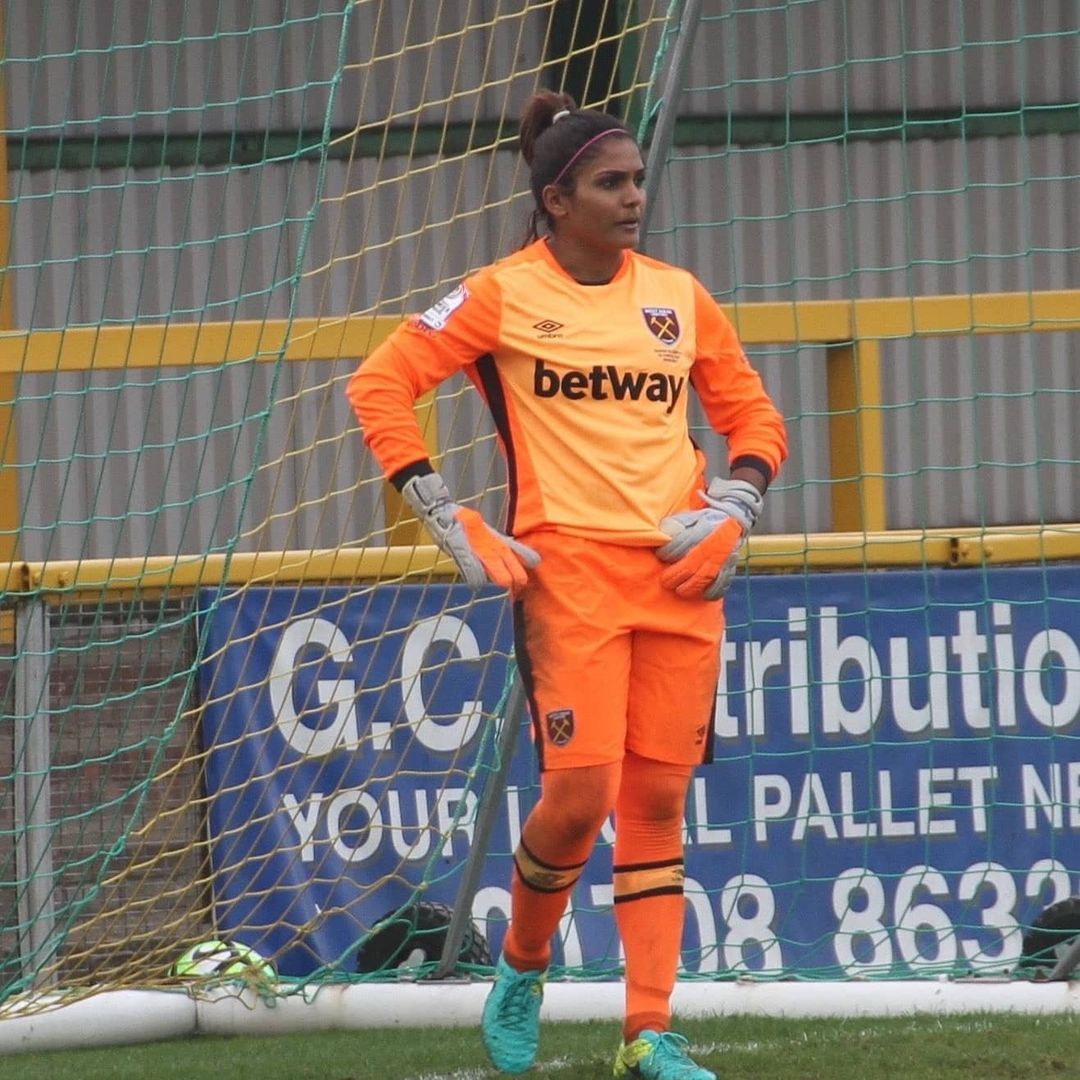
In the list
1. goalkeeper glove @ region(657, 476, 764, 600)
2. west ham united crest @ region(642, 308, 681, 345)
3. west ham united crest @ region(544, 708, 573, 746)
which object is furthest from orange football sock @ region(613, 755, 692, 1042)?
west ham united crest @ region(642, 308, 681, 345)

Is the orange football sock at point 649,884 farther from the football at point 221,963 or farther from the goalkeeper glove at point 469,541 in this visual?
the football at point 221,963

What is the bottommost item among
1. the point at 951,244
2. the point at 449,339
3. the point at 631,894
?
the point at 631,894

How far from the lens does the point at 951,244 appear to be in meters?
11.9

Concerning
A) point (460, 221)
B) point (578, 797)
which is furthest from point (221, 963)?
point (460, 221)

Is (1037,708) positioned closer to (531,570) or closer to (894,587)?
(894,587)

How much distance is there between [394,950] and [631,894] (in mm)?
1523

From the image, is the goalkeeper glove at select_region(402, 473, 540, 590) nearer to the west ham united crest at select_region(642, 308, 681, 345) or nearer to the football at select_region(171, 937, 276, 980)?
the west ham united crest at select_region(642, 308, 681, 345)

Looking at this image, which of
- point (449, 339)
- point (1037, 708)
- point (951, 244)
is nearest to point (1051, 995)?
point (1037, 708)

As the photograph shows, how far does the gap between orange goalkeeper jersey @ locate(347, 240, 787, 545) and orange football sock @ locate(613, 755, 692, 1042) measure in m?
0.45

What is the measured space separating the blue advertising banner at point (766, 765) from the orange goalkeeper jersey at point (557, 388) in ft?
4.91

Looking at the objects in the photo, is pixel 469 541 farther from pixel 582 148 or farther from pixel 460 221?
pixel 460 221

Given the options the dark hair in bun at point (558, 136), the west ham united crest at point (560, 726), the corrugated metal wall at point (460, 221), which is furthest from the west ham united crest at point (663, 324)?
the corrugated metal wall at point (460, 221)

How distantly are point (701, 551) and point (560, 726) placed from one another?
0.39 metres

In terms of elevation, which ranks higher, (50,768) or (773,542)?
(773,542)
